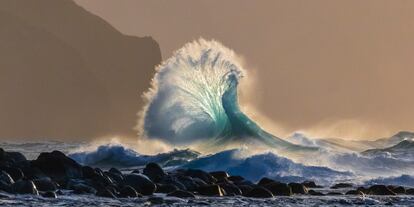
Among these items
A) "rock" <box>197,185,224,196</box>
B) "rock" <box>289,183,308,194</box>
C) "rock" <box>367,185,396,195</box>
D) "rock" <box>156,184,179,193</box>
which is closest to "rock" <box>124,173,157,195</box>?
"rock" <box>156,184,179,193</box>

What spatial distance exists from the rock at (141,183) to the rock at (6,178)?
3.33m

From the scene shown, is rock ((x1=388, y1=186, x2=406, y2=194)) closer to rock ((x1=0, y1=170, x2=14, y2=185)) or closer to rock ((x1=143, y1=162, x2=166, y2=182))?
rock ((x1=143, y1=162, x2=166, y2=182))

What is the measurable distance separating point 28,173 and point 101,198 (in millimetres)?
3426

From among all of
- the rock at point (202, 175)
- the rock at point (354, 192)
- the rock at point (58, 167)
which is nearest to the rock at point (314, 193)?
the rock at point (354, 192)

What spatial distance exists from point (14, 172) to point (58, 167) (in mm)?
1554

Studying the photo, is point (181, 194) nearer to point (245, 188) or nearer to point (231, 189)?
point (231, 189)

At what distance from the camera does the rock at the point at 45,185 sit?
862 inches

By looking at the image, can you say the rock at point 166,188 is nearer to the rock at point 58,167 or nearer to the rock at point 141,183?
the rock at point 141,183

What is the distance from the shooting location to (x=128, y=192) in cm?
2205

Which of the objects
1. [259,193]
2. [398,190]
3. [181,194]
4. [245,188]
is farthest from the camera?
[398,190]

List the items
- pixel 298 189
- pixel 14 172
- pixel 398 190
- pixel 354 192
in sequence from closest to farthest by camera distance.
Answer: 1. pixel 14 172
2. pixel 298 189
3. pixel 354 192
4. pixel 398 190

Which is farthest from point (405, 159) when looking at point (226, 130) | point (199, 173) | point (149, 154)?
point (199, 173)

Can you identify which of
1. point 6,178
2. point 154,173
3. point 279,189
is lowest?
point 6,178

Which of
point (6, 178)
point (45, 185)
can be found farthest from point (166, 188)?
point (6, 178)
